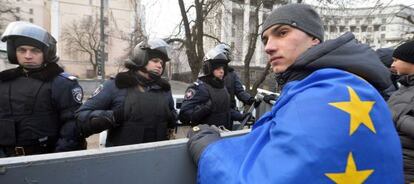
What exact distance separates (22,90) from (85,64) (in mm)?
54085

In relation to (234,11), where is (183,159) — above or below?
below

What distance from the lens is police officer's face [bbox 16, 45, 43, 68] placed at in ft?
9.59

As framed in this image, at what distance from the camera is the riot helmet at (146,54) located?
3342mm

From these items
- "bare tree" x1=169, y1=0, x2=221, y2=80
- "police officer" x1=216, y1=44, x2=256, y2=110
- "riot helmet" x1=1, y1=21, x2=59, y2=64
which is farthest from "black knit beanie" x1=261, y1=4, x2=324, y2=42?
"bare tree" x1=169, y1=0, x2=221, y2=80

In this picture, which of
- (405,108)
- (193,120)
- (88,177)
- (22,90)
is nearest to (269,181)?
(88,177)

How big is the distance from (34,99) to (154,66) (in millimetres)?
1062

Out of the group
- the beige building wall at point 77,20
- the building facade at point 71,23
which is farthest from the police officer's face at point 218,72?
the beige building wall at point 77,20

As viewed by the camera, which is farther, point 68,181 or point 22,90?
point 22,90

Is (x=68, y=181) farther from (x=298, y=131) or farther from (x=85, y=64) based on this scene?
(x=85, y=64)

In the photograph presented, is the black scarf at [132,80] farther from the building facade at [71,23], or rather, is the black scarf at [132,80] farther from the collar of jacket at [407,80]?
the building facade at [71,23]

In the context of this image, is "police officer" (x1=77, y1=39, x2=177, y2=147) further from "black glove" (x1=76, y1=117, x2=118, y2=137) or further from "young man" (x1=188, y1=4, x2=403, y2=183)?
"young man" (x1=188, y1=4, x2=403, y2=183)

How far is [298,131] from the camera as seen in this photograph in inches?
42.6

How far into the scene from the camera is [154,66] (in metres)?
3.38

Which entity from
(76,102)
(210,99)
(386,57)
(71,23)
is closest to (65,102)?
(76,102)
